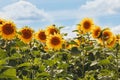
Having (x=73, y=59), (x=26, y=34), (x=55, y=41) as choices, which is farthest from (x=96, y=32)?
(x=26, y=34)

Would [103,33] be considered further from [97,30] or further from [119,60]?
[119,60]

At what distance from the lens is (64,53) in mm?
8227

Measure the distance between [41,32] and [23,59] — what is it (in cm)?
136

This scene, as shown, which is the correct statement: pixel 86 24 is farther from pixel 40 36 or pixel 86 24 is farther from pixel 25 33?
pixel 25 33

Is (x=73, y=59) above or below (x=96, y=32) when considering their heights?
below

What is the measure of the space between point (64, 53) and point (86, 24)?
1762mm

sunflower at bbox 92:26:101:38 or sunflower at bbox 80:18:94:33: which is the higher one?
sunflower at bbox 80:18:94:33

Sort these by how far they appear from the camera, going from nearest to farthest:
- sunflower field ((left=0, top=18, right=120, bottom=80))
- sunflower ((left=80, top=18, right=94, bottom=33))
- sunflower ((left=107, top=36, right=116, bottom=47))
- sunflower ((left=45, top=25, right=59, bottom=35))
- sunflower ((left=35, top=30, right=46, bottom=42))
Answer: sunflower field ((left=0, top=18, right=120, bottom=80))
sunflower ((left=107, top=36, right=116, bottom=47))
sunflower ((left=45, top=25, right=59, bottom=35))
sunflower ((left=35, top=30, right=46, bottom=42))
sunflower ((left=80, top=18, right=94, bottom=33))

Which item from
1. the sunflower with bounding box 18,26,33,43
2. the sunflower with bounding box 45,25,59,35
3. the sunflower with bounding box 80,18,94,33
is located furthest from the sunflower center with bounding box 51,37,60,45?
the sunflower with bounding box 80,18,94,33

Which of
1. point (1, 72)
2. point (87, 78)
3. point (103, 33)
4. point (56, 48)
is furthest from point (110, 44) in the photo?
point (1, 72)

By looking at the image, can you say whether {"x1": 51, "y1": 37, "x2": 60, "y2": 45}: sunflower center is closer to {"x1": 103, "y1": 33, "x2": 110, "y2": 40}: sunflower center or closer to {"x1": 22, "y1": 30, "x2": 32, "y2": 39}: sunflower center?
{"x1": 22, "y1": 30, "x2": 32, "y2": 39}: sunflower center

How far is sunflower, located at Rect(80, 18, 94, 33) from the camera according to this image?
9602 millimetres

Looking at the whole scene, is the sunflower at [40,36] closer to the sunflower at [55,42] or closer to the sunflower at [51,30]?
the sunflower at [51,30]

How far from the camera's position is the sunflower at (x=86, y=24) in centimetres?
960
